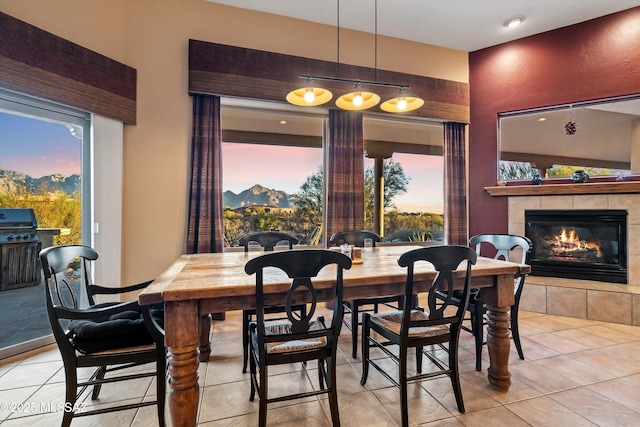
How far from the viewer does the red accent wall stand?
11.4 feet

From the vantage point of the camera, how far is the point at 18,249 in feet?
8.52

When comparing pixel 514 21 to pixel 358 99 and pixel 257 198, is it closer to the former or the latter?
pixel 358 99

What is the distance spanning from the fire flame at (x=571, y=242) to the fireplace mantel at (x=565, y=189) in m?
0.50

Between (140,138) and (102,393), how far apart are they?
2323 millimetres

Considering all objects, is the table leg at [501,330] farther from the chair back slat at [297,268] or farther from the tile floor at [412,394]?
the chair back slat at [297,268]

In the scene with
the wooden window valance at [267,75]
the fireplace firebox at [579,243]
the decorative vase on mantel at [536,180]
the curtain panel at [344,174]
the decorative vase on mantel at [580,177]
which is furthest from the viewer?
the decorative vase on mantel at [536,180]

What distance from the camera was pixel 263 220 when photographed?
3.80 m

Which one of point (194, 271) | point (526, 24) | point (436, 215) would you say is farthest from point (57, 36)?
point (526, 24)

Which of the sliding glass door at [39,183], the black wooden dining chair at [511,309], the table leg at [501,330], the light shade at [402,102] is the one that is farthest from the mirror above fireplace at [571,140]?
the sliding glass door at [39,183]

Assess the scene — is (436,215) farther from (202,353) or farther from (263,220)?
(202,353)

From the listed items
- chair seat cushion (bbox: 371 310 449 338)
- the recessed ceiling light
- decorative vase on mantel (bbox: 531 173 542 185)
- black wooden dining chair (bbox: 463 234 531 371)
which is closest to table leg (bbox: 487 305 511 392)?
black wooden dining chair (bbox: 463 234 531 371)

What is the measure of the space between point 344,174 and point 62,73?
2.83 m

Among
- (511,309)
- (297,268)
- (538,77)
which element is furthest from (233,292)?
(538,77)

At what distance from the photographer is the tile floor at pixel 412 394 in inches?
69.6
